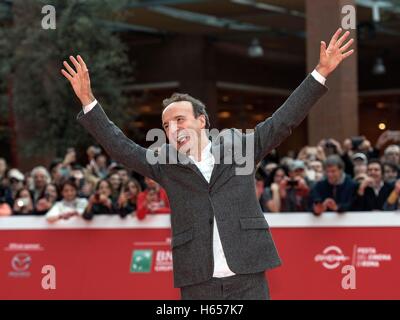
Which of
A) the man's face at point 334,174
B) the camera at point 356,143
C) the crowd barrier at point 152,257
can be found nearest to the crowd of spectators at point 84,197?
the crowd barrier at point 152,257

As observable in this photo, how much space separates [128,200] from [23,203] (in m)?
1.98

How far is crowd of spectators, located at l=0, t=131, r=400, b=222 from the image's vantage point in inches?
373

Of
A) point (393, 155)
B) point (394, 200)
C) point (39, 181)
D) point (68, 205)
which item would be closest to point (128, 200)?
point (68, 205)

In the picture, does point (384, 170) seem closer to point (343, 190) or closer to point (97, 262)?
point (343, 190)

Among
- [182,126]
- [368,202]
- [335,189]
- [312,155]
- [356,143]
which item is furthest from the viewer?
[356,143]

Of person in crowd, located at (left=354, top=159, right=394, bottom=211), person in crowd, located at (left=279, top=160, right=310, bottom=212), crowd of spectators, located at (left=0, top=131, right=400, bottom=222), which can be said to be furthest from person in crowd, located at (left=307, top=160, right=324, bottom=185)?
person in crowd, located at (left=354, top=159, right=394, bottom=211)

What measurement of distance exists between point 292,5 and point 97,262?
12.3 metres

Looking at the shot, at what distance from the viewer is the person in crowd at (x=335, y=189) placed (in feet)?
30.8

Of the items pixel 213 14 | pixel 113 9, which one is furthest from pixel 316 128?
pixel 213 14

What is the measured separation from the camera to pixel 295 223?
936 centimetres

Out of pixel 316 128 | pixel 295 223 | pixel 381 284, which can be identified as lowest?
pixel 381 284

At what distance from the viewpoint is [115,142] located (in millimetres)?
4547

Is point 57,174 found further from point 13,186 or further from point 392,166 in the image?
point 392,166
